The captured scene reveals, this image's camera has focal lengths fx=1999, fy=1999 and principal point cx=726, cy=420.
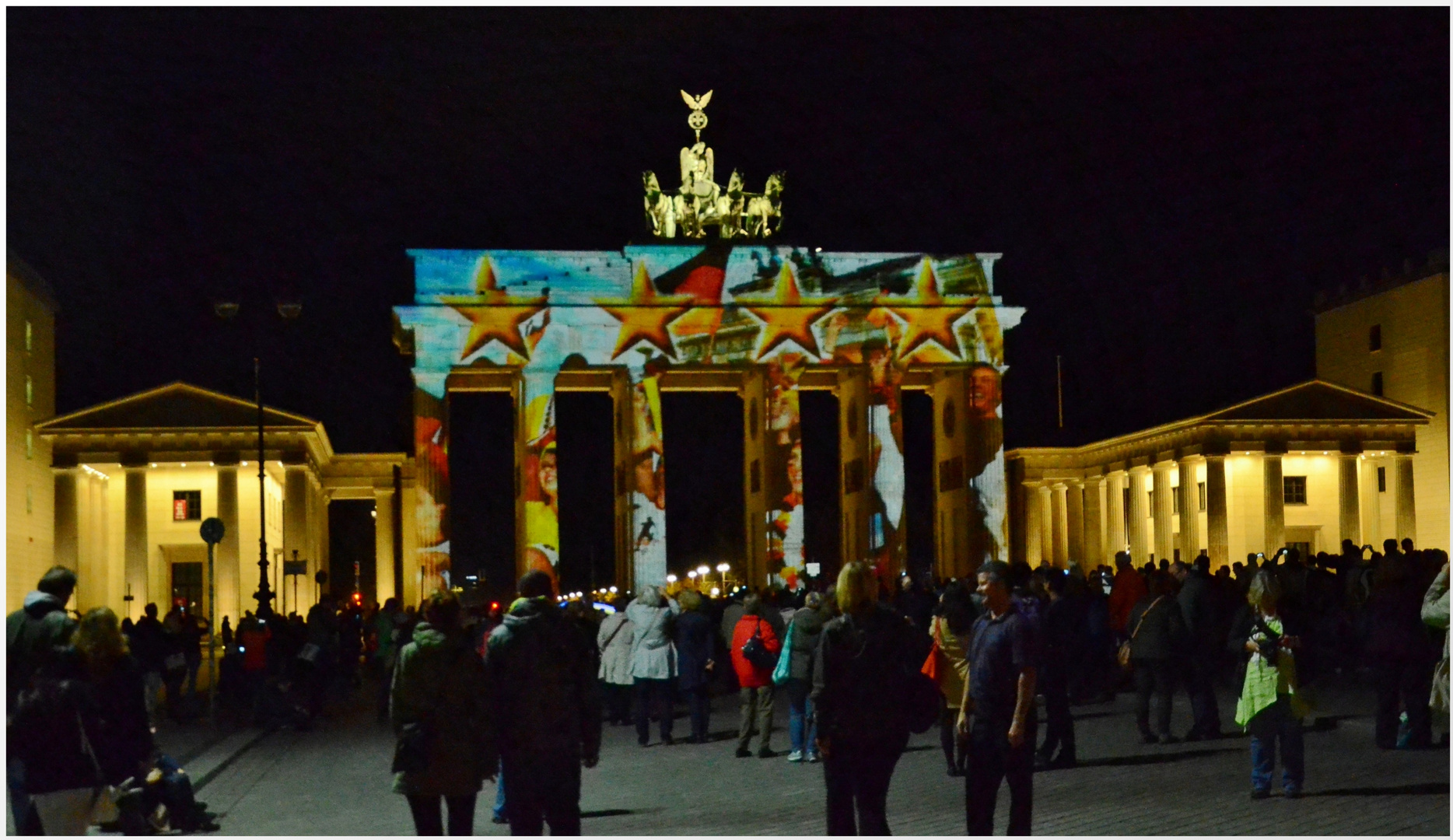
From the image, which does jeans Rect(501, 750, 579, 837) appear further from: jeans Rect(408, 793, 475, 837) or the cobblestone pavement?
the cobblestone pavement

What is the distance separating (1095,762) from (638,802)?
437cm

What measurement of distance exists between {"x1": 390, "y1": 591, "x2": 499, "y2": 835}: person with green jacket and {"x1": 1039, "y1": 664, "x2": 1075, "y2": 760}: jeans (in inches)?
278

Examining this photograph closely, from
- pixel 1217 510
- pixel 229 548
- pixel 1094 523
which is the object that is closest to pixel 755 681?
pixel 229 548

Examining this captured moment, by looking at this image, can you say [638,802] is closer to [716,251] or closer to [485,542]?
[716,251]

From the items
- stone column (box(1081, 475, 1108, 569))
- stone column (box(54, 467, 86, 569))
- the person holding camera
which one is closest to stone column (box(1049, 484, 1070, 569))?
stone column (box(1081, 475, 1108, 569))

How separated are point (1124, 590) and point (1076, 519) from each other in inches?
2142

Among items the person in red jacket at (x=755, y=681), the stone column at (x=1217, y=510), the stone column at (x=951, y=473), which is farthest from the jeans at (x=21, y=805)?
the stone column at (x=1217, y=510)

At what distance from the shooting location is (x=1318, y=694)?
22234mm

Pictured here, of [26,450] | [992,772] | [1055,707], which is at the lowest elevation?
[1055,707]

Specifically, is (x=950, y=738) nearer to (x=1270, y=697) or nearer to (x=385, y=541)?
(x=1270, y=697)

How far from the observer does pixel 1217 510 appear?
207 feet

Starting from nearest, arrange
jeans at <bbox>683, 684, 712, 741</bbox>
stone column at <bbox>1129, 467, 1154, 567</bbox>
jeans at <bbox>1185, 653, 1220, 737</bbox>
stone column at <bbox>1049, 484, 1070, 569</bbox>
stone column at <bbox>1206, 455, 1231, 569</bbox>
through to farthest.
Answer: jeans at <bbox>1185, 653, 1220, 737</bbox> → jeans at <bbox>683, 684, 712, 741</bbox> → stone column at <bbox>1206, 455, 1231, 569</bbox> → stone column at <bbox>1129, 467, 1154, 567</bbox> → stone column at <bbox>1049, 484, 1070, 569</bbox>

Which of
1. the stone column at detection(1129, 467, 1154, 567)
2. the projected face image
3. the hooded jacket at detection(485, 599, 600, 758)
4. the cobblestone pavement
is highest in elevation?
the projected face image

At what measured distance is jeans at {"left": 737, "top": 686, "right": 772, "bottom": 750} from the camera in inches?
756
